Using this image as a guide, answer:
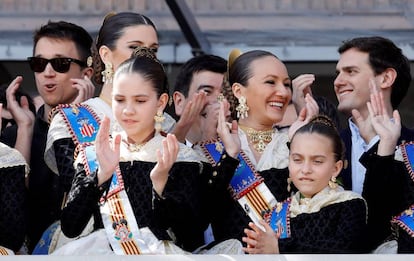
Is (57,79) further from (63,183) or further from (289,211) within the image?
(289,211)

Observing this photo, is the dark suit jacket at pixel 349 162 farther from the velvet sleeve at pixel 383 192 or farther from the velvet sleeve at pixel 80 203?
the velvet sleeve at pixel 80 203

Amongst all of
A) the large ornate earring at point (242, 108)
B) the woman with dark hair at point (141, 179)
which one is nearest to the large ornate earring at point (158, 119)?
the woman with dark hair at point (141, 179)

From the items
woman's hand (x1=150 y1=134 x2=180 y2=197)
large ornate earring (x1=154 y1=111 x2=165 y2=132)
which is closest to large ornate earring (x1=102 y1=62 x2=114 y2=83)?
large ornate earring (x1=154 y1=111 x2=165 y2=132)

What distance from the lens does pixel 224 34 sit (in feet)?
24.8

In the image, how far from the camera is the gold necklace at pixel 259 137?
564 cm

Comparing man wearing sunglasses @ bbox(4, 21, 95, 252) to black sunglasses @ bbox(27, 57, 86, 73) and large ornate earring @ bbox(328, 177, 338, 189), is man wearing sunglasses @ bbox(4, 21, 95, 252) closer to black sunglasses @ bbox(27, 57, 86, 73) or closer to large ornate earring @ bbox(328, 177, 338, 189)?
black sunglasses @ bbox(27, 57, 86, 73)

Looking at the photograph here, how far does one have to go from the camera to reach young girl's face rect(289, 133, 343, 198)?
17.4 ft

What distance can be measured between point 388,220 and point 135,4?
2.52m

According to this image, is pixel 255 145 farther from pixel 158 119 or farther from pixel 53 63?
pixel 53 63

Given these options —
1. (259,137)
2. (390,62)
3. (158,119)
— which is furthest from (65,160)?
(390,62)

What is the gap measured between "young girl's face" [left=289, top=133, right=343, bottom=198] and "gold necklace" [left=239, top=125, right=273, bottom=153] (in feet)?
0.98

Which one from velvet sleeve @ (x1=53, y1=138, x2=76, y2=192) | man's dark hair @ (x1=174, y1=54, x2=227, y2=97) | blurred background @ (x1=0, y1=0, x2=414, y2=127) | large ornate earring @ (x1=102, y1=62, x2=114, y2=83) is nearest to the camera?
velvet sleeve @ (x1=53, y1=138, x2=76, y2=192)

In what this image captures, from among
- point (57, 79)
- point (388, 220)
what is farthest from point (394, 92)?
point (57, 79)

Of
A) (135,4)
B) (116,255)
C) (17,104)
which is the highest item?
(135,4)
